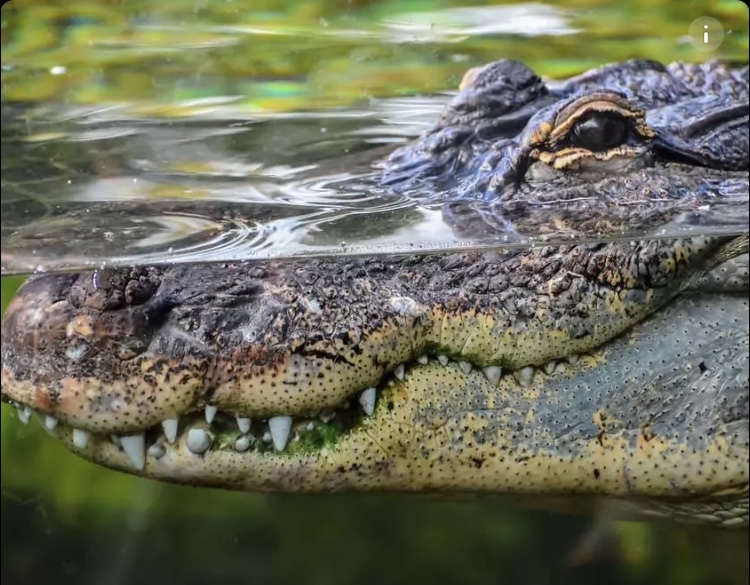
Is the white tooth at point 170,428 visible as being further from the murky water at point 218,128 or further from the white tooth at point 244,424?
the murky water at point 218,128

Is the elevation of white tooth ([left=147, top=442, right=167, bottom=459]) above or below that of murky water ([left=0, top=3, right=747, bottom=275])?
below

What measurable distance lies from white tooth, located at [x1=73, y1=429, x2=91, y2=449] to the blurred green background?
0.55m

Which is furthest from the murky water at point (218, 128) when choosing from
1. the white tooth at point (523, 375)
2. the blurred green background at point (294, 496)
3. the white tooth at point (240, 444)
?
the white tooth at point (240, 444)

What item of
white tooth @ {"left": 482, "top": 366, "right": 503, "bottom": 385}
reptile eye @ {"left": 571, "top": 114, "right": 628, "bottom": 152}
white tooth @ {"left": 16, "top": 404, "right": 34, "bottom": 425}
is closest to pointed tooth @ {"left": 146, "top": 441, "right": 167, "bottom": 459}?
white tooth @ {"left": 16, "top": 404, "right": 34, "bottom": 425}

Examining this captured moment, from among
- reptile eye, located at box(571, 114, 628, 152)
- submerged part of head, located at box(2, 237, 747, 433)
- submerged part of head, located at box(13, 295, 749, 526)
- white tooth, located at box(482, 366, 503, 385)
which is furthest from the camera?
reptile eye, located at box(571, 114, 628, 152)

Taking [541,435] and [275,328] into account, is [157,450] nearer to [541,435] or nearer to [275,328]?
[275,328]

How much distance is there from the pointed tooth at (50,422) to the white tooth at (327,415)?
575 millimetres

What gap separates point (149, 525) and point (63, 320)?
1.66m

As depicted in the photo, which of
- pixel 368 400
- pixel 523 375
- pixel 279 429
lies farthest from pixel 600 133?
pixel 279 429

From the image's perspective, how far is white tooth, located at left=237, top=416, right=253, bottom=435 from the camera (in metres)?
1.56

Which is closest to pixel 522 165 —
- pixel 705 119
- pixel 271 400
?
pixel 705 119

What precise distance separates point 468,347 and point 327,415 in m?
0.36

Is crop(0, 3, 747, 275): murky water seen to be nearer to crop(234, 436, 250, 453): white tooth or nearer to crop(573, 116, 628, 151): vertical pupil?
crop(573, 116, 628, 151): vertical pupil

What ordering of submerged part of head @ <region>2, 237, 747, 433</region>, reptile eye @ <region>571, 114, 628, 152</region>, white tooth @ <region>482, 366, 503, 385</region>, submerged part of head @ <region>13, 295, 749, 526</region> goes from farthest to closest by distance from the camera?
reptile eye @ <region>571, 114, 628, 152</region> → white tooth @ <region>482, 366, 503, 385</region> → submerged part of head @ <region>13, 295, 749, 526</region> → submerged part of head @ <region>2, 237, 747, 433</region>
